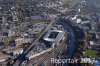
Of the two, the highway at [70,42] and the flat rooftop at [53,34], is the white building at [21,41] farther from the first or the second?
the highway at [70,42]

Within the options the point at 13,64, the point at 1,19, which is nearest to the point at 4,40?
the point at 13,64

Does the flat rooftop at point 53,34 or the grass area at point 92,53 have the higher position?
the flat rooftop at point 53,34

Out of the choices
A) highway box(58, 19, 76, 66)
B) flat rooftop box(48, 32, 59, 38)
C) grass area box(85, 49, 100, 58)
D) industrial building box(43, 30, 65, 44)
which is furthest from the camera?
flat rooftop box(48, 32, 59, 38)

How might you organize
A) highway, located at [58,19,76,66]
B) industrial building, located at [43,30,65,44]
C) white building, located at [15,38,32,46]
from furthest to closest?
industrial building, located at [43,30,65,44], white building, located at [15,38,32,46], highway, located at [58,19,76,66]

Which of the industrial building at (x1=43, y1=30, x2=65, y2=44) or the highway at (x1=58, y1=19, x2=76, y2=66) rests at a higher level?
the industrial building at (x1=43, y1=30, x2=65, y2=44)

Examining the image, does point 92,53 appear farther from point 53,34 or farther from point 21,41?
point 21,41

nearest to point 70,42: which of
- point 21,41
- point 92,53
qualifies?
point 92,53

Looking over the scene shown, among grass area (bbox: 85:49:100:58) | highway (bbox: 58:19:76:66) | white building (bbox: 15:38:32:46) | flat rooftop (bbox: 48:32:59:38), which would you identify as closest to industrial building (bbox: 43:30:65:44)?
flat rooftop (bbox: 48:32:59:38)

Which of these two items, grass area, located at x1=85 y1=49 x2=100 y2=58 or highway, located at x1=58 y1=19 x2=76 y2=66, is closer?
grass area, located at x1=85 y1=49 x2=100 y2=58

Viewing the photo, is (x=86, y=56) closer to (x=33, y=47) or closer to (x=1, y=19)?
(x=33, y=47)

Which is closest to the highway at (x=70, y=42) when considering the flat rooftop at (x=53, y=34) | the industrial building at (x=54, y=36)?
the industrial building at (x=54, y=36)

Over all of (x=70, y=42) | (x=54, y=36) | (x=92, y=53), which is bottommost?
(x=92, y=53)

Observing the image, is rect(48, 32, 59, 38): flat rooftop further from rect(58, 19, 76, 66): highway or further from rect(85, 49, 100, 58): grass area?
rect(85, 49, 100, 58): grass area
